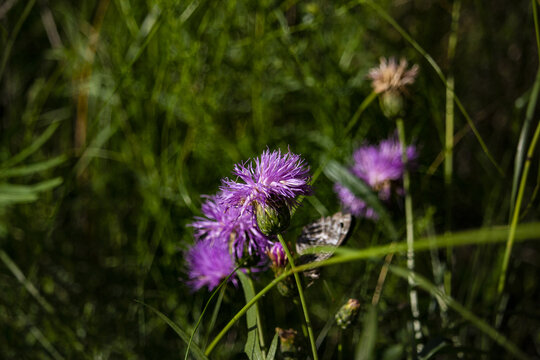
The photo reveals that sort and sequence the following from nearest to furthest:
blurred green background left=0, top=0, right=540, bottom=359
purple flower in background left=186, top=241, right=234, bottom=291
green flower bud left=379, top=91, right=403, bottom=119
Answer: purple flower in background left=186, top=241, right=234, bottom=291 < green flower bud left=379, top=91, right=403, bottom=119 < blurred green background left=0, top=0, right=540, bottom=359

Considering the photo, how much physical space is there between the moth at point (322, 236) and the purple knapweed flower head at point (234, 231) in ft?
0.15

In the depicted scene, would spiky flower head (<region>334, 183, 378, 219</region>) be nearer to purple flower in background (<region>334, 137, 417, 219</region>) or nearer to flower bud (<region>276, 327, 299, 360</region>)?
purple flower in background (<region>334, 137, 417, 219</region>)

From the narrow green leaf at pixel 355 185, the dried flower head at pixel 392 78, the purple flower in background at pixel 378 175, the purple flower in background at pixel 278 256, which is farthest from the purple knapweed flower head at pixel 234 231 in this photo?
the dried flower head at pixel 392 78

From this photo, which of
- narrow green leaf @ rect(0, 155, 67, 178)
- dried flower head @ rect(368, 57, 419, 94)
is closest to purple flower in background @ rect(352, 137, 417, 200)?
dried flower head @ rect(368, 57, 419, 94)

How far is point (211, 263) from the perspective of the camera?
605mm

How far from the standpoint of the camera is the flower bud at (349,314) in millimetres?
497

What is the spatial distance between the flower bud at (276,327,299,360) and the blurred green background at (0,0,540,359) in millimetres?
307

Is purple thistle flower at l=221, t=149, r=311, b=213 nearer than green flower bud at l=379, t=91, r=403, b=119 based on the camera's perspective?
Yes

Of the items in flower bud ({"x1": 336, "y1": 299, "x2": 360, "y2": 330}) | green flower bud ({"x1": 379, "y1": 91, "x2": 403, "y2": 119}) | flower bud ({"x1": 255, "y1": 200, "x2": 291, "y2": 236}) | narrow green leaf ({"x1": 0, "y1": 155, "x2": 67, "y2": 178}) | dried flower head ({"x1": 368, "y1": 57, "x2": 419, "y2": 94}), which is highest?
dried flower head ({"x1": 368, "y1": 57, "x2": 419, "y2": 94})

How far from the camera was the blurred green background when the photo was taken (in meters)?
0.86

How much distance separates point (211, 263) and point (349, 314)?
0.20 meters

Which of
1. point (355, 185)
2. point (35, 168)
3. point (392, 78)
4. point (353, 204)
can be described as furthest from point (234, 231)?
point (35, 168)

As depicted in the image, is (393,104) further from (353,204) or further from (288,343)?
(288,343)

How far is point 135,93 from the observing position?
1035 mm
